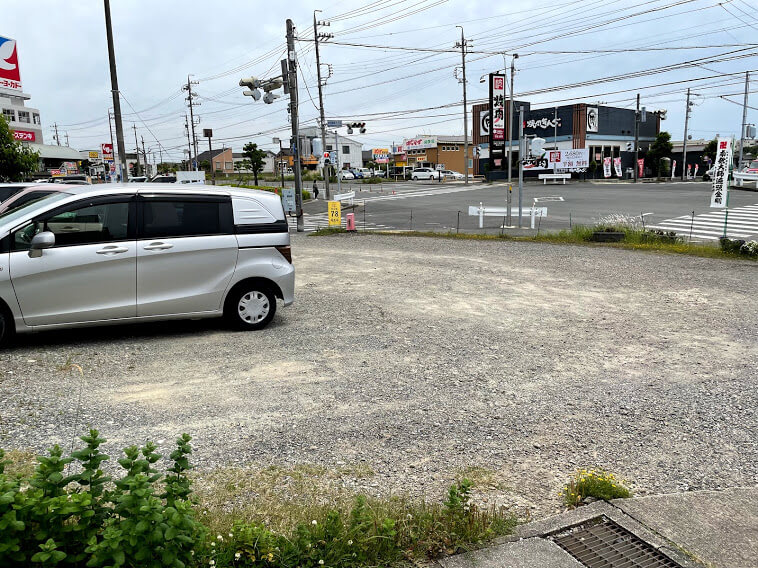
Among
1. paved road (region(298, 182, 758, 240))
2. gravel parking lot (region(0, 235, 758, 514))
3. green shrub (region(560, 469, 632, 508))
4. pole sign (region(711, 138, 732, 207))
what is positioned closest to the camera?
green shrub (region(560, 469, 632, 508))

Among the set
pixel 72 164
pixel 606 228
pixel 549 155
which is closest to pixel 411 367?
pixel 606 228

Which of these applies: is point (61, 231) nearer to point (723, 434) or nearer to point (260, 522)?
point (260, 522)

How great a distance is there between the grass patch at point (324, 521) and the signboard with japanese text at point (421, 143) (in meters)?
102

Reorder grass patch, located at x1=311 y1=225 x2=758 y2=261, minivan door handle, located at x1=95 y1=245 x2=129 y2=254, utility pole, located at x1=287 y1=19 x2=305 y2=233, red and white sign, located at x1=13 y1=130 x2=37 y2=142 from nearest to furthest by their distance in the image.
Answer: minivan door handle, located at x1=95 y1=245 x2=129 y2=254
grass patch, located at x1=311 y1=225 x2=758 y2=261
utility pole, located at x1=287 y1=19 x2=305 y2=233
red and white sign, located at x1=13 y1=130 x2=37 y2=142

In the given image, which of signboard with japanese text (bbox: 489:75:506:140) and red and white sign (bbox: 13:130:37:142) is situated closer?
signboard with japanese text (bbox: 489:75:506:140)

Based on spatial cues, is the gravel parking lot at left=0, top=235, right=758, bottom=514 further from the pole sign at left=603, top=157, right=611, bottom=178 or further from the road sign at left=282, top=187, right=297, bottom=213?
the pole sign at left=603, top=157, right=611, bottom=178

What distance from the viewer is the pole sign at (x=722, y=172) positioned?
1691cm

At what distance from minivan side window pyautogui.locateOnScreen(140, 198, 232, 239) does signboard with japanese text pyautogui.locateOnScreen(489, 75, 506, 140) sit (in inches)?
1642

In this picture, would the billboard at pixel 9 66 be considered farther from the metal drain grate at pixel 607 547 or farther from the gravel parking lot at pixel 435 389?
the metal drain grate at pixel 607 547

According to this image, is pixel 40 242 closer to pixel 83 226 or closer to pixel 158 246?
pixel 83 226

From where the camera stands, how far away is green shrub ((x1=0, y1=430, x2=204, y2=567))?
226 centimetres

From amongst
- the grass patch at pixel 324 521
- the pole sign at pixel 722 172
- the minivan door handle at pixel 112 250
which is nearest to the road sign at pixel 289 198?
the pole sign at pixel 722 172

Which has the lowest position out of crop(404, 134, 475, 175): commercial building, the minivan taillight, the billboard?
the minivan taillight

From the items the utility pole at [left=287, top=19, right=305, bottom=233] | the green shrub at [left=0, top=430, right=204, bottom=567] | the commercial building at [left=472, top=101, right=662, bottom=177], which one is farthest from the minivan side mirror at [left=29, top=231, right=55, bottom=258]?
the commercial building at [left=472, top=101, right=662, bottom=177]
